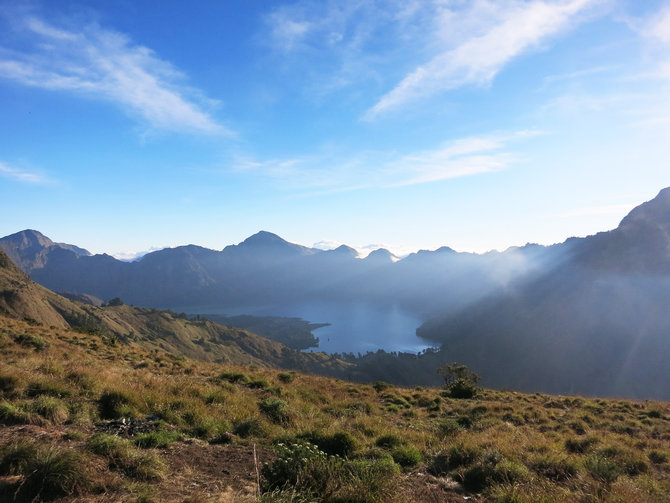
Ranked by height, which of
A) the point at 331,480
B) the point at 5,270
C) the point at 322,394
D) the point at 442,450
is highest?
the point at 5,270

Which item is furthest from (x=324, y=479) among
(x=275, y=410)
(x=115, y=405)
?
(x=115, y=405)

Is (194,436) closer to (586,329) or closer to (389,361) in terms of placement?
(389,361)

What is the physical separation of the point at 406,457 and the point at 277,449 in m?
2.90

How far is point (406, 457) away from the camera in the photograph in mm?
7629

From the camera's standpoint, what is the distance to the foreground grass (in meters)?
4.86

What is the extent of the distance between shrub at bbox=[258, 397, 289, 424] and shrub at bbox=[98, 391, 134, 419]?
366cm

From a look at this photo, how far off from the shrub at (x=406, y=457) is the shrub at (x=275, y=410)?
3.74m

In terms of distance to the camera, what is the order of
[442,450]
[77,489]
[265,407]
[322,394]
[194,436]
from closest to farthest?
[77,489], [194,436], [442,450], [265,407], [322,394]

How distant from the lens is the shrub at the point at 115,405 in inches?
327

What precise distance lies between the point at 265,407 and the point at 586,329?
241 meters

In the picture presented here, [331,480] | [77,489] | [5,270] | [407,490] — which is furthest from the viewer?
[5,270]

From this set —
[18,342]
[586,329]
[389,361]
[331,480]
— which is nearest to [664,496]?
[331,480]

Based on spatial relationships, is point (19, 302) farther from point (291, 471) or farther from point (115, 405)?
point (291, 471)

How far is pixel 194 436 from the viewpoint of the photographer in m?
7.78
